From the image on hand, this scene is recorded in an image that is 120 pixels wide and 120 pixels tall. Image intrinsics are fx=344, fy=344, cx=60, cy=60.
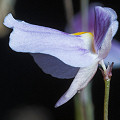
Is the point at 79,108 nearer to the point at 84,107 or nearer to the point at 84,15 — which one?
the point at 84,107

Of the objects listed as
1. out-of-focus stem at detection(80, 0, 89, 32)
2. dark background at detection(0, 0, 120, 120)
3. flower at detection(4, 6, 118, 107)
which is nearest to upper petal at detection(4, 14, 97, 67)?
flower at detection(4, 6, 118, 107)

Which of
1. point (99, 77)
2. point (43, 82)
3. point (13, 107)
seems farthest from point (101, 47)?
point (13, 107)

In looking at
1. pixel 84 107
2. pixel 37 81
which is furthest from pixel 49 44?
pixel 37 81

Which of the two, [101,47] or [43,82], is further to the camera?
[43,82]

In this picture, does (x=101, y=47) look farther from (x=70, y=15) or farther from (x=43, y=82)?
(x=43, y=82)

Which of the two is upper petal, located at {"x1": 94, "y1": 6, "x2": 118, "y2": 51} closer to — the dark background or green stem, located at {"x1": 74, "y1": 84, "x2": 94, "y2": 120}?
green stem, located at {"x1": 74, "y1": 84, "x2": 94, "y2": 120}

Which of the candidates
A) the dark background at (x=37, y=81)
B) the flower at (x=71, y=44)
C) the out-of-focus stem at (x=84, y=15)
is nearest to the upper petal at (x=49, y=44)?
the flower at (x=71, y=44)
